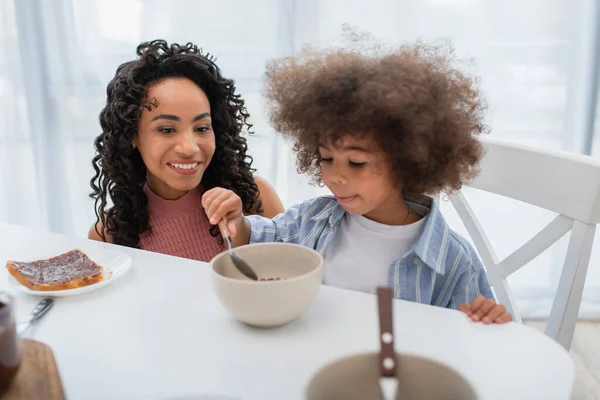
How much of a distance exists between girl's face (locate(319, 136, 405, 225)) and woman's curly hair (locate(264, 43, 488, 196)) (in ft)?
0.05

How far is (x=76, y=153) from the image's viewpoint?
236 centimetres

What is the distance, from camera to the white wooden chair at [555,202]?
35.4 inches

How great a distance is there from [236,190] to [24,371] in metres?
0.88

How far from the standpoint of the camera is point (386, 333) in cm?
48

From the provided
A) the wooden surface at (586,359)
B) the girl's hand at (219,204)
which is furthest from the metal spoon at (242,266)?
the wooden surface at (586,359)

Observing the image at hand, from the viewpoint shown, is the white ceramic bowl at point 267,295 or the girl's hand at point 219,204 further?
the girl's hand at point 219,204

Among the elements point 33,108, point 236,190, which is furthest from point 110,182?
point 33,108

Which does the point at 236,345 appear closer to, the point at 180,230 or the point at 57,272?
the point at 57,272

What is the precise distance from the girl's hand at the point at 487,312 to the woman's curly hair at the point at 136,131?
0.80 meters

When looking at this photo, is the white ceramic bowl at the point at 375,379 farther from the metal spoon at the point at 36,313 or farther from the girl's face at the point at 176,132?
the girl's face at the point at 176,132

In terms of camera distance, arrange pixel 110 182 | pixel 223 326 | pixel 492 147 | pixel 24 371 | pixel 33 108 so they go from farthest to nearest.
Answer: pixel 33 108 → pixel 110 182 → pixel 492 147 → pixel 223 326 → pixel 24 371

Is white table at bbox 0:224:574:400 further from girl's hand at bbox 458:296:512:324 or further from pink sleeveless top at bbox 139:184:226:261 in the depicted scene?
pink sleeveless top at bbox 139:184:226:261

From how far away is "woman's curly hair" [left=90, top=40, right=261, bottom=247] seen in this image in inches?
51.1

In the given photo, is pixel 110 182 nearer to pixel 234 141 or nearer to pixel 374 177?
pixel 234 141
